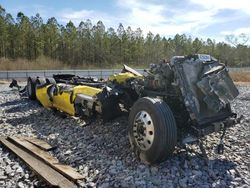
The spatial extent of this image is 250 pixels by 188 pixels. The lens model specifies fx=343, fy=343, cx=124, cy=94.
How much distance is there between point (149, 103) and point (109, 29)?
67964 millimetres

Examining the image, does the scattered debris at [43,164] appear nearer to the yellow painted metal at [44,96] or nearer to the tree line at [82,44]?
the yellow painted metal at [44,96]

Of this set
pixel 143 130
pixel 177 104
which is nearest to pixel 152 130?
pixel 143 130

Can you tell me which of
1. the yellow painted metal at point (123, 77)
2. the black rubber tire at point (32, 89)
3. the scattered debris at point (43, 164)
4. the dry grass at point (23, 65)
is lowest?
the dry grass at point (23, 65)

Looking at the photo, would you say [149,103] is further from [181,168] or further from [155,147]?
[181,168]

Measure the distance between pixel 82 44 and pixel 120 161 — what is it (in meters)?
63.5

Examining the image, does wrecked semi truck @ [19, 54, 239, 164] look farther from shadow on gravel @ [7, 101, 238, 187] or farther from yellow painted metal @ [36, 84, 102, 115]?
yellow painted metal @ [36, 84, 102, 115]

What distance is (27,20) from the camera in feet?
205

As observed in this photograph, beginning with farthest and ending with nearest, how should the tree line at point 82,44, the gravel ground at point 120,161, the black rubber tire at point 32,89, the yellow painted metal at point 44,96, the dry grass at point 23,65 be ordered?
the tree line at point 82,44 < the dry grass at point 23,65 < the black rubber tire at point 32,89 < the yellow painted metal at point 44,96 < the gravel ground at point 120,161

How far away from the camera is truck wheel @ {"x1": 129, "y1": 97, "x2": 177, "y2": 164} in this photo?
4.70 meters

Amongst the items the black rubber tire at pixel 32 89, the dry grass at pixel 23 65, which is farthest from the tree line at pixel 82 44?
the black rubber tire at pixel 32 89

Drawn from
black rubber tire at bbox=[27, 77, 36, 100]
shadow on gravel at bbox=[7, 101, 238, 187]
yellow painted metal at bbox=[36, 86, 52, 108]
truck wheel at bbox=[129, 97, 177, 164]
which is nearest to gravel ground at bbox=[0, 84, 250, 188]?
shadow on gravel at bbox=[7, 101, 238, 187]

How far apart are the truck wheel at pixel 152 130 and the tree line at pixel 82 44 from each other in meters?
52.9

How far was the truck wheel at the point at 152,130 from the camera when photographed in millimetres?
4703

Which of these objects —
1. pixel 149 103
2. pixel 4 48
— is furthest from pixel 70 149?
pixel 4 48
